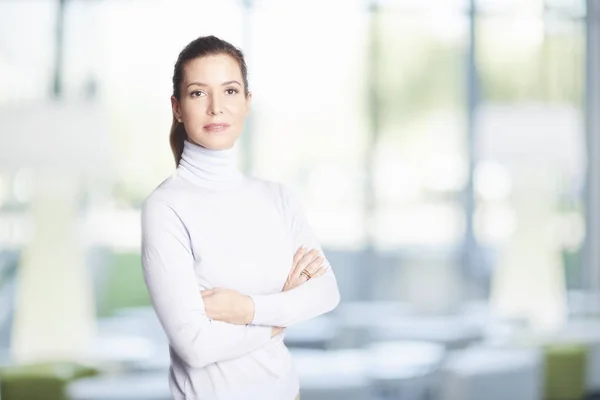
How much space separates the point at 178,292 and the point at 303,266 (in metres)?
0.24

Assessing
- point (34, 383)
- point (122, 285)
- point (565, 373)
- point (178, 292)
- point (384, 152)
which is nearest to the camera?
point (178, 292)

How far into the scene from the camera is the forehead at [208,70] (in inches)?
65.1

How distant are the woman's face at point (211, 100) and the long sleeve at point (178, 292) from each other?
0.14 metres

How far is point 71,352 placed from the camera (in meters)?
5.64

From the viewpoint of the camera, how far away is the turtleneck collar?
168 cm

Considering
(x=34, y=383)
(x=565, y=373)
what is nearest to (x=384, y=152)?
(x=565, y=373)

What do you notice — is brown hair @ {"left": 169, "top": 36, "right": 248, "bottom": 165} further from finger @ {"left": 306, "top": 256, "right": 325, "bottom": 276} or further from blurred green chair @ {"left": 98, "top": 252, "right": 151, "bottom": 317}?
blurred green chair @ {"left": 98, "top": 252, "right": 151, "bottom": 317}

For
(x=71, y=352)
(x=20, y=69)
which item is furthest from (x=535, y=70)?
(x=71, y=352)

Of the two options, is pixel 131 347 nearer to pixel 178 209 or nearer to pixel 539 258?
pixel 539 258

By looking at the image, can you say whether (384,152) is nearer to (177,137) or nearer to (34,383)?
(34,383)

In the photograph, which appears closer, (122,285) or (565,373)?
(565,373)

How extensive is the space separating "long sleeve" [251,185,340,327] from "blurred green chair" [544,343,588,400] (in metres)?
5.31

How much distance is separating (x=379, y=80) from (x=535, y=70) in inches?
55.3

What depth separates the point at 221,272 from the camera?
5.39 ft
